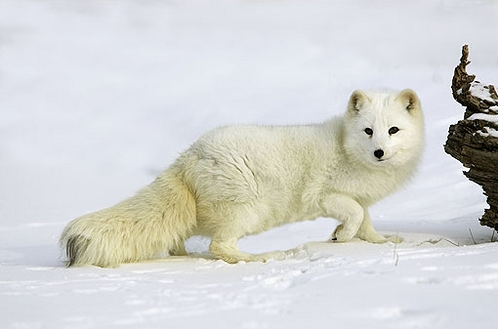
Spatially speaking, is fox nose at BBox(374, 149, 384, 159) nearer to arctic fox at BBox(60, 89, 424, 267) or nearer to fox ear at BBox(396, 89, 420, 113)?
arctic fox at BBox(60, 89, 424, 267)

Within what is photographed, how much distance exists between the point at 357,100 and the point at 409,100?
0.43m

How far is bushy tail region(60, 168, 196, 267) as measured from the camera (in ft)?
16.1

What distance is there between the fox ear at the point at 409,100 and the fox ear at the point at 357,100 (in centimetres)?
28

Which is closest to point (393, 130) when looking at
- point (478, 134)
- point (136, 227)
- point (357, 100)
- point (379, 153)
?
point (379, 153)

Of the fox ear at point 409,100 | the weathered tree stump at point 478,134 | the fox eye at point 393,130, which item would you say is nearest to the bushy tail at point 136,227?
the fox eye at point 393,130

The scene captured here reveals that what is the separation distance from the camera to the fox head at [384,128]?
514 centimetres

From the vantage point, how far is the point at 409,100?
5.36m

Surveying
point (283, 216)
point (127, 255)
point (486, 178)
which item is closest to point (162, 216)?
point (127, 255)

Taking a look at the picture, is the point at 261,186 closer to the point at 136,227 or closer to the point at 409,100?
the point at 136,227

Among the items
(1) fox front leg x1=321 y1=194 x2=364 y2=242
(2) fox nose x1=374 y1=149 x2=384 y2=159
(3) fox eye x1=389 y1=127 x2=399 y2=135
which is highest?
(3) fox eye x1=389 y1=127 x2=399 y2=135

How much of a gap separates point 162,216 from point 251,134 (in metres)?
1.00

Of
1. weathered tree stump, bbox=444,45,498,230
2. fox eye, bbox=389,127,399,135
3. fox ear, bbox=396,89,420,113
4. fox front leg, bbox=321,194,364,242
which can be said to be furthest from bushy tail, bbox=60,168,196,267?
weathered tree stump, bbox=444,45,498,230

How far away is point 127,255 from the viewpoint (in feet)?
16.6

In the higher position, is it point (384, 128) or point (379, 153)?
point (384, 128)
